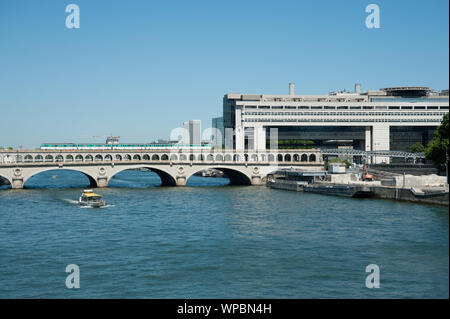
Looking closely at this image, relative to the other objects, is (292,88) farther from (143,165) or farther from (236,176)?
(143,165)

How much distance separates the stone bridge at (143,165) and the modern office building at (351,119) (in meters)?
16.5

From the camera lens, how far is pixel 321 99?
161500 mm

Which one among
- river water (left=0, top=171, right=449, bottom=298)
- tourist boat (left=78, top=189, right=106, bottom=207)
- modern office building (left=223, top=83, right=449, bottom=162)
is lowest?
river water (left=0, top=171, right=449, bottom=298)

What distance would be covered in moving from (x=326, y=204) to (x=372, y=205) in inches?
260

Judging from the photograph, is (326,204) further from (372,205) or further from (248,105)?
(248,105)

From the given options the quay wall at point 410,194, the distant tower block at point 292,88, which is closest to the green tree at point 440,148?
the quay wall at point 410,194

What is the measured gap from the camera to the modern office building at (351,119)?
500ft

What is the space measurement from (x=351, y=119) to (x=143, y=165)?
67.1 m

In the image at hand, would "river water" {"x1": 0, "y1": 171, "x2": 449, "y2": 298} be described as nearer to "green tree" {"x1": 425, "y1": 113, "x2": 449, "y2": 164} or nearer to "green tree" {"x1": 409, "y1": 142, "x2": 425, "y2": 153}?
"green tree" {"x1": 425, "y1": 113, "x2": 449, "y2": 164}

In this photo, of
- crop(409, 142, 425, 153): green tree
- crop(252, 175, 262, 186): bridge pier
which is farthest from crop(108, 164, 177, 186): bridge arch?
crop(409, 142, 425, 153): green tree

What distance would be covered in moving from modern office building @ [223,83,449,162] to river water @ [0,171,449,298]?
265 ft

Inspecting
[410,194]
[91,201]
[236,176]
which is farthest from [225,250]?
[236,176]

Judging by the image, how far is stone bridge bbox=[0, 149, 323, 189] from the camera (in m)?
107
